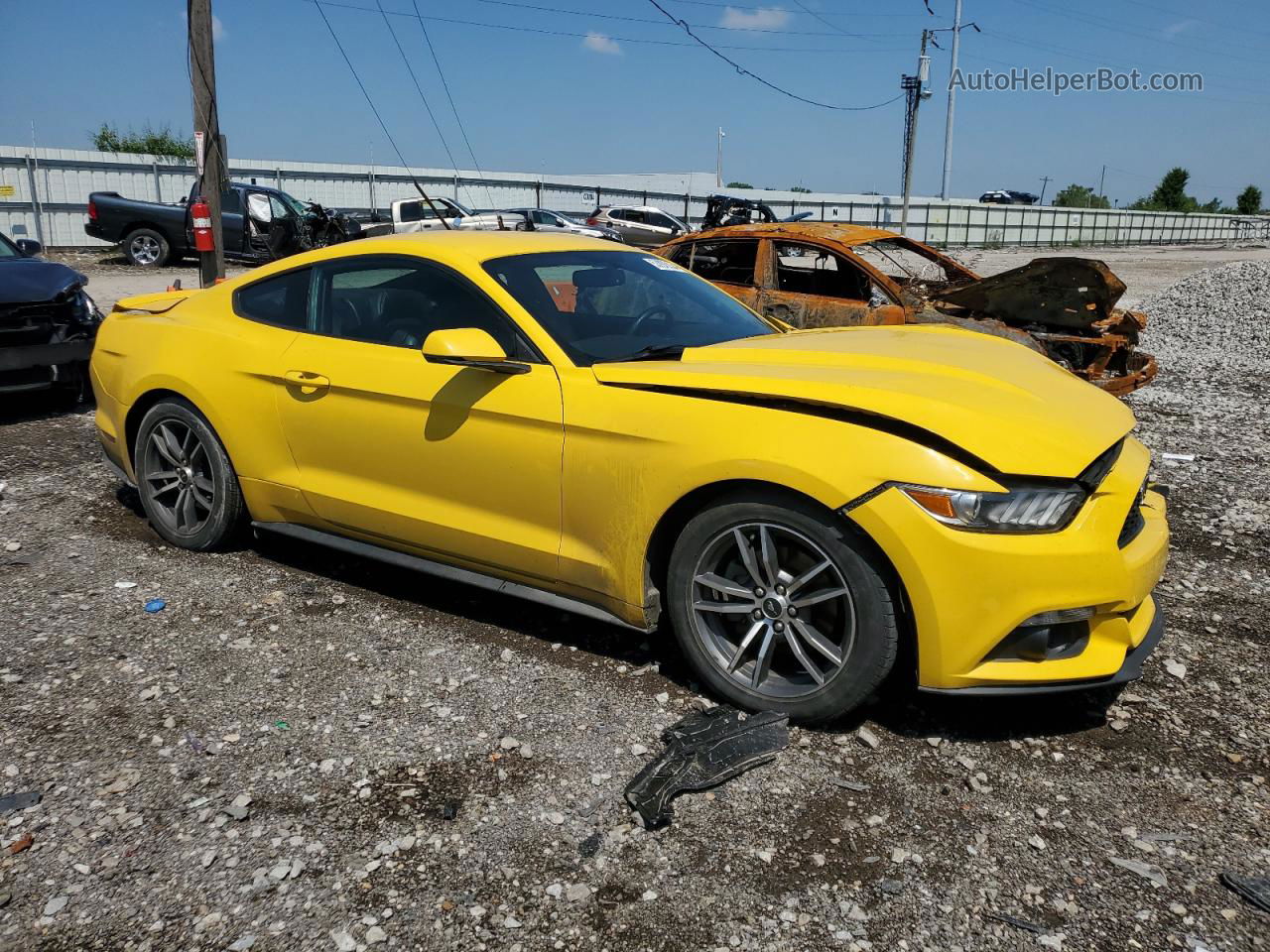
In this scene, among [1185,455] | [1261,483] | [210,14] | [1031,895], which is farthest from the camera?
[210,14]

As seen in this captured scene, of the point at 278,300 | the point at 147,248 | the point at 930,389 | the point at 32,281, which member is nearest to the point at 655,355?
the point at 930,389

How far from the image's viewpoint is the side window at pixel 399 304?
382 centimetres

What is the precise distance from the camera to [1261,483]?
20.6 feet

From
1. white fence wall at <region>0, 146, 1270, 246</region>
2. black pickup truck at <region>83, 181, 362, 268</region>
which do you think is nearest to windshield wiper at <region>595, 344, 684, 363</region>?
black pickup truck at <region>83, 181, 362, 268</region>

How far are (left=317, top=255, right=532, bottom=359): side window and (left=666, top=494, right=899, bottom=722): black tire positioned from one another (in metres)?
1.03

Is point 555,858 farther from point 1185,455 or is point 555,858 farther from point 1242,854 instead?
point 1185,455

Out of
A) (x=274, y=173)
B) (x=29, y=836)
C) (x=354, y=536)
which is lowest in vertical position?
(x=29, y=836)

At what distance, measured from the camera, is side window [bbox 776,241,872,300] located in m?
8.63

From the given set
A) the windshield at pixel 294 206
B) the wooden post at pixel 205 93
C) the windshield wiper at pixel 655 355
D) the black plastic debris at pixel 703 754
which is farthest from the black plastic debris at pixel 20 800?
the windshield at pixel 294 206

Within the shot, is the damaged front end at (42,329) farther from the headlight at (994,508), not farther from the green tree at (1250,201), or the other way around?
the green tree at (1250,201)

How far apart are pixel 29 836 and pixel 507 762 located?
134 centimetres

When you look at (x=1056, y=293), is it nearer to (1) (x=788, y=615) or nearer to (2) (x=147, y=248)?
(1) (x=788, y=615)

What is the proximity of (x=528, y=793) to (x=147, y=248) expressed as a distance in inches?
812

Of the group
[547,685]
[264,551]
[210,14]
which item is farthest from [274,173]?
[547,685]
